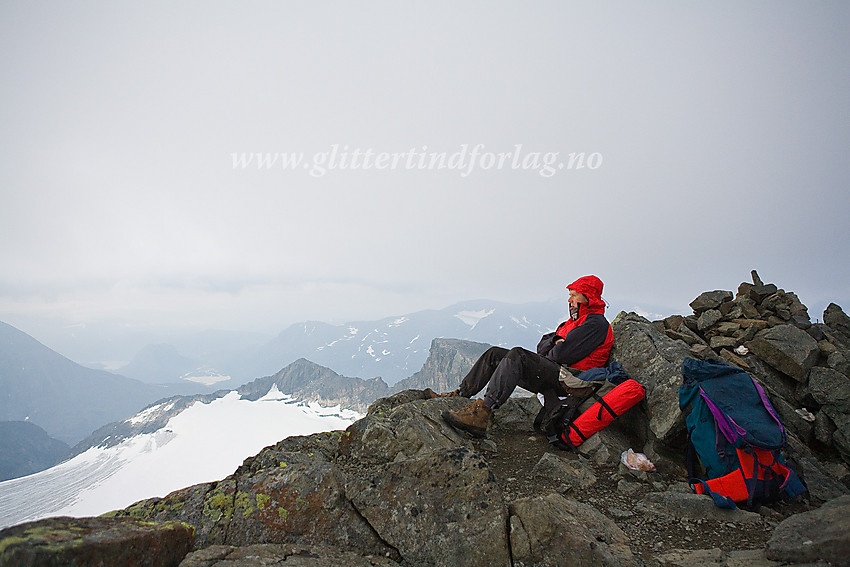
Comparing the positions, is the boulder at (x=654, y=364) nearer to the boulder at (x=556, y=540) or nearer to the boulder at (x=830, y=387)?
the boulder at (x=830, y=387)

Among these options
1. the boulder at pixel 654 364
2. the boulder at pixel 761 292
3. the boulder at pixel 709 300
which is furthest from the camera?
the boulder at pixel 709 300

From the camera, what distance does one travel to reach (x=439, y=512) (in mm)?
4242

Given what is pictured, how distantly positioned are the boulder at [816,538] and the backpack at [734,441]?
1.67 meters

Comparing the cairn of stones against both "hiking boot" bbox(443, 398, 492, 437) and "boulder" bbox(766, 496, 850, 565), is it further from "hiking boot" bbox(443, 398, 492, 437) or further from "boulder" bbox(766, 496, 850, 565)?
"hiking boot" bbox(443, 398, 492, 437)

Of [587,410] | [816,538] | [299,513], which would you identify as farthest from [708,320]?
[299,513]

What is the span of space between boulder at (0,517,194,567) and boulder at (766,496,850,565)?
239 inches

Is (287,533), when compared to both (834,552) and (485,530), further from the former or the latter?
(834,552)

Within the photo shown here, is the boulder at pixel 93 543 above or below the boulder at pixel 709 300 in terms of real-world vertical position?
below

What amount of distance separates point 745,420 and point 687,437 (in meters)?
1.40

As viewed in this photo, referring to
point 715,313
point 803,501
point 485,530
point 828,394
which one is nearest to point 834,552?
point 485,530

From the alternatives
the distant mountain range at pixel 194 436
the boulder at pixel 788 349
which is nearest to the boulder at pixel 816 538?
the boulder at pixel 788 349

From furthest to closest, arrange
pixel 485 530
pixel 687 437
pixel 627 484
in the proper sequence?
1. pixel 687 437
2. pixel 627 484
3. pixel 485 530

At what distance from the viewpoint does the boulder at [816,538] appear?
316 cm

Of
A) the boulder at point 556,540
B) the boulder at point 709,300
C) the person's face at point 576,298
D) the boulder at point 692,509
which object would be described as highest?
the person's face at point 576,298
